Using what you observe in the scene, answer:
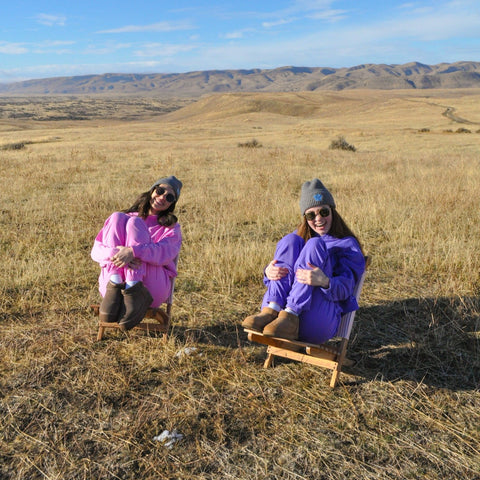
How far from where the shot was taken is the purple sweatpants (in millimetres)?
3137

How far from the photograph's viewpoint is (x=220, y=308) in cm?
450

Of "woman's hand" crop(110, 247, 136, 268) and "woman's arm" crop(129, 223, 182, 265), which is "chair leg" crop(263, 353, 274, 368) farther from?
"woman's hand" crop(110, 247, 136, 268)

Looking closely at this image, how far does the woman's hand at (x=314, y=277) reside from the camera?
3.05m

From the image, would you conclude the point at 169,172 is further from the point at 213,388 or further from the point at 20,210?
the point at 213,388

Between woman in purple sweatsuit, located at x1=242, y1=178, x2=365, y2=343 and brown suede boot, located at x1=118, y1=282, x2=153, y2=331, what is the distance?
852mm

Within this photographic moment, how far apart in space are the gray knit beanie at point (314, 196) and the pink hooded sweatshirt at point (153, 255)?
1172 millimetres

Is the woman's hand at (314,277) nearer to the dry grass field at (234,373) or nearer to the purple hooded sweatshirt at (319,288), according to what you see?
the purple hooded sweatshirt at (319,288)

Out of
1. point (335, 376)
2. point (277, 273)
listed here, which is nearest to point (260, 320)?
point (277, 273)

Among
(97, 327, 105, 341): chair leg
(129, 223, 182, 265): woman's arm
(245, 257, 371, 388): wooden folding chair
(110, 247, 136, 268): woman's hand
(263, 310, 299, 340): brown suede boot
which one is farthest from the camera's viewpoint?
(97, 327, 105, 341): chair leg

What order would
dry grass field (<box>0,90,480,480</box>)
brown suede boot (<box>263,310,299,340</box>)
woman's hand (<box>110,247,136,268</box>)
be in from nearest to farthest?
dry grass field (<box>0,90,480,480</box>)
brown suede boot (<box>263,310,299,340</box>)
woman's hand (<box>110,247,136,268</box>)

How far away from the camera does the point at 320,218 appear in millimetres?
3498

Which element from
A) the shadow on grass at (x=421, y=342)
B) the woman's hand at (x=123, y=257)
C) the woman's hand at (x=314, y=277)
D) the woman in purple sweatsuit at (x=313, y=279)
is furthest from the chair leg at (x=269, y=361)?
the woman's hand at (x=123, y=257)

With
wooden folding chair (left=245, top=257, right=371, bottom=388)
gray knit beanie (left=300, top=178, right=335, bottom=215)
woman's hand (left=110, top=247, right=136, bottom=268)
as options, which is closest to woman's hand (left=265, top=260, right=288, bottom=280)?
wooden folding chair (left=245, top=257, right=371, bottom=388)

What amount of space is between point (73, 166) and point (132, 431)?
41.8 ft
